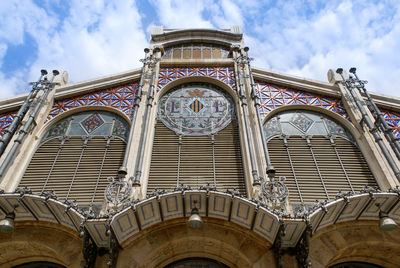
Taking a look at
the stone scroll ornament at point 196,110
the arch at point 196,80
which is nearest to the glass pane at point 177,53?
the arch at point 196,80

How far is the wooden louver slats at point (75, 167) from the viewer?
11070mm

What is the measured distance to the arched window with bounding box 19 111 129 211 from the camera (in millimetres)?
11148

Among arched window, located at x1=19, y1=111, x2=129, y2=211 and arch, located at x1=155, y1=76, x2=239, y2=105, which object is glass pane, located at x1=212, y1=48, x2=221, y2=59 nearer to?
arch, located at x1=155, y1=76, x2=239, y2=105

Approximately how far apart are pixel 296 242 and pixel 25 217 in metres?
7.64

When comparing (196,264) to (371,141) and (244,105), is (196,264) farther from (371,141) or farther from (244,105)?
(371,141)

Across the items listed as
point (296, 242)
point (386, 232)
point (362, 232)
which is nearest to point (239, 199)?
point (296, 242)

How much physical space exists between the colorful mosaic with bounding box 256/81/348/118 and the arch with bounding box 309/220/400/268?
5.81 metres

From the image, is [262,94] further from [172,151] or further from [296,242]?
[296,242]

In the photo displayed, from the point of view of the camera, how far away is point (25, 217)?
9.26 m

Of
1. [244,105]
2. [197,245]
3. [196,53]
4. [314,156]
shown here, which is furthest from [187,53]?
[197,245]

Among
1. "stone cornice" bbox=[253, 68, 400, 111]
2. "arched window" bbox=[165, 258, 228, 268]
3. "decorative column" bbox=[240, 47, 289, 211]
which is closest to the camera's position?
"decorative column" bbox=[240, 47, 289, 211]

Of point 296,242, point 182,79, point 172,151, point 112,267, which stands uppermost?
point 182,79

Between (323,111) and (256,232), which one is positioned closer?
(256,232)

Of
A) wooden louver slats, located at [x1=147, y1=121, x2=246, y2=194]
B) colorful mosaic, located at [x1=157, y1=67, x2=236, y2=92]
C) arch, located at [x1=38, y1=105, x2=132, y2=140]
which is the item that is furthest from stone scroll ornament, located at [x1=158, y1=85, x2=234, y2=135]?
arch, located at [x1=38, y1=105, x2=132, y2=140]
